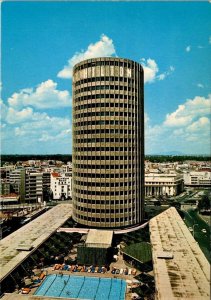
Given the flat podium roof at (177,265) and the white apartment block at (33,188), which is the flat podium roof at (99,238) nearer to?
the flat podium roof at (177,265)

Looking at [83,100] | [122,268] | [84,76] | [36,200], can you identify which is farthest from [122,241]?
[36,200]

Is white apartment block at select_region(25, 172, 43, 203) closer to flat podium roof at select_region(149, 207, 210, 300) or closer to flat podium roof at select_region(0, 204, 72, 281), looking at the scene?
flat podium roof at select_region(0, 204, 72, 281)

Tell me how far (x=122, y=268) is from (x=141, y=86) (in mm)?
66287

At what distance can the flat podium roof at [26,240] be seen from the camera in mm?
73938

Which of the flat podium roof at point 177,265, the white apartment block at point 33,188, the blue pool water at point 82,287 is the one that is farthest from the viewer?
the white apartment block at point 33,188

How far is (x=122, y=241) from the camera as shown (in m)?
101

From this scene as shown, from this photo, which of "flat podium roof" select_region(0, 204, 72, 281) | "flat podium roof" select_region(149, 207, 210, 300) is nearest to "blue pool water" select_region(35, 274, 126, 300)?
"flat podium roof" select_region(0, 204, 72, 281)

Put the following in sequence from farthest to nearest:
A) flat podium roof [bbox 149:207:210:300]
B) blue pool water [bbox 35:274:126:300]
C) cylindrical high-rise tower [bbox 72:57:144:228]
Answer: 1. cylindrical high-rise tower [bbox 72:57:144:228]
2. blue pool water [bbox 35:274:126:300]
3. flat podium roof [bbox 149:207:210:300]

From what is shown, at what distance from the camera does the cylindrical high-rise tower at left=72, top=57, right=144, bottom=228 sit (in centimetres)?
10612

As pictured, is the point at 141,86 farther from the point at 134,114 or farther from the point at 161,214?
the point at 161,214

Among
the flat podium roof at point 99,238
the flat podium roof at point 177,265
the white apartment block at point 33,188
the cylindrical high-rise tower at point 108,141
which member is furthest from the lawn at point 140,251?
the white apartment block at point 33,188

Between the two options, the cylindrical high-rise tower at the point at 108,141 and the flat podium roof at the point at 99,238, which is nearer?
the flat podium roof at the point at 99,238

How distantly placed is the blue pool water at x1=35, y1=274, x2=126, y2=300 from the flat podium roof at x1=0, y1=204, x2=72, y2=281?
9.02 metres

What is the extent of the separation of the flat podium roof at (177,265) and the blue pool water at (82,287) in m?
10.3
